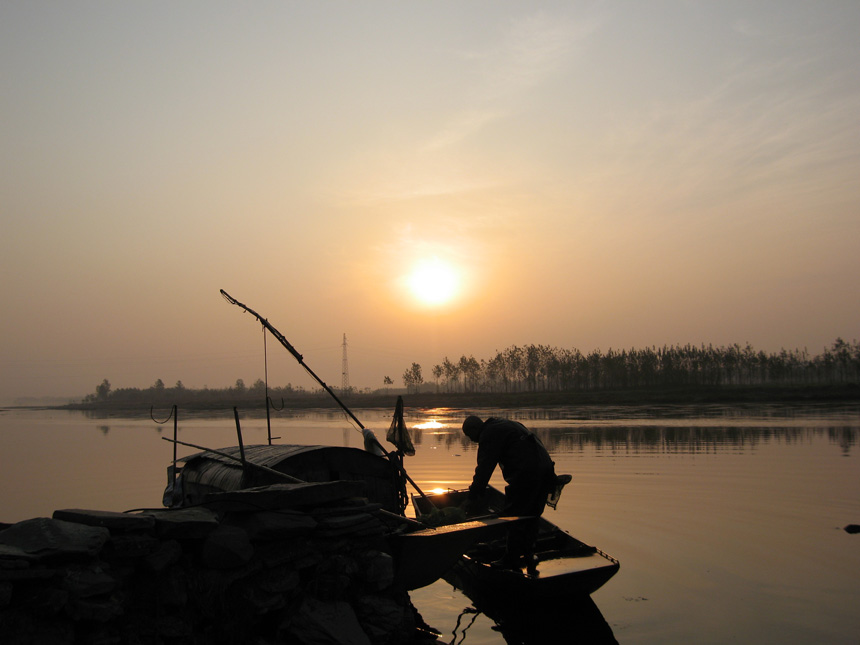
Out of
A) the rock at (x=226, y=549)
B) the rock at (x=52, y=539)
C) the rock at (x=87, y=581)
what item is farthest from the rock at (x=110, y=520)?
the rock at (x=226, y=549)

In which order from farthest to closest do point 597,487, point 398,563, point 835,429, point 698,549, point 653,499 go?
point 835,429 → point 597,487 → point 653,499 → point 698,549 → point 398,563

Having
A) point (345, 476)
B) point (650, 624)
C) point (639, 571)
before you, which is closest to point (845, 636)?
point (650, 624)

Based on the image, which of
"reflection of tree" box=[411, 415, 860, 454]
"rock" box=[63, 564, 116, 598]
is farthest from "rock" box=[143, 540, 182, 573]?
"reflection of tree" box=[411, 415, 860, 454]

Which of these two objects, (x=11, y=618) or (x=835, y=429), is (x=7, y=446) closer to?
(x=11, y=618)

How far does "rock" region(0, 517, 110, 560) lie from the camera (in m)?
4.46

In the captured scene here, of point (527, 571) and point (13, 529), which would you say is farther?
point (527, 571)

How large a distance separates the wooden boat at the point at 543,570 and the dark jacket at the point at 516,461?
851 millimetres

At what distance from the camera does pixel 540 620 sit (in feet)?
26.0

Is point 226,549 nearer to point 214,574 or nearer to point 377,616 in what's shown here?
point 214,574

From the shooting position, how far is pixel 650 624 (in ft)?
25.2

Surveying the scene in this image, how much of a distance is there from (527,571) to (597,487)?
915 centimetres

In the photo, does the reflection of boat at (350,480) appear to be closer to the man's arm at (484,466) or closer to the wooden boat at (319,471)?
the wooden boat at (319,471)

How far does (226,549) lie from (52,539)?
1328mm

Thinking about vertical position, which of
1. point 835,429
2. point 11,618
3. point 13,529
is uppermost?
point 13,529
